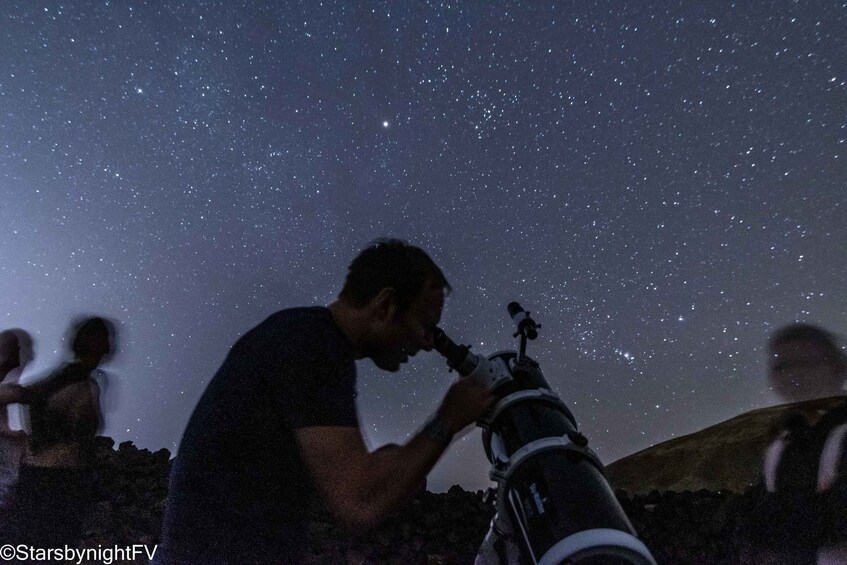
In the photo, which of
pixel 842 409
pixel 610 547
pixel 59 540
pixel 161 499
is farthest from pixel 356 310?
pixel 161 499

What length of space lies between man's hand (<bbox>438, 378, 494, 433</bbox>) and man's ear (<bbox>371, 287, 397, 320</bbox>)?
301 mm

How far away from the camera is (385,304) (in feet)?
5.22

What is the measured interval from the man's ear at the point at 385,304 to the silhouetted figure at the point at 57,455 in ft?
8.44

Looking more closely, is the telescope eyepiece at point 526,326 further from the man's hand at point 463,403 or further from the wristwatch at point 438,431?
the wristwatch at point 438,431

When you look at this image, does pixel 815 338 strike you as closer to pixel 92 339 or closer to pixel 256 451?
pixel 256 451

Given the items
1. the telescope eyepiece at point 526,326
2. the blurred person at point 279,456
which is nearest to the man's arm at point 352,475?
the blurred person at point 279,456

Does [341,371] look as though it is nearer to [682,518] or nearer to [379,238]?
[379,238]

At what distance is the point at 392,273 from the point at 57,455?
271cm

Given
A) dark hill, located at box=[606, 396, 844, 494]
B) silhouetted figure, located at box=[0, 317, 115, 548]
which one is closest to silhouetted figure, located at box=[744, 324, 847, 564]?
silhouetted figure, located at box=[0, 317, 115, 548]

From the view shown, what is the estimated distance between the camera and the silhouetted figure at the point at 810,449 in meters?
2.57

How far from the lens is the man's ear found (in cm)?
157

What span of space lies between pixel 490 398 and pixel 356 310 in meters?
0.50

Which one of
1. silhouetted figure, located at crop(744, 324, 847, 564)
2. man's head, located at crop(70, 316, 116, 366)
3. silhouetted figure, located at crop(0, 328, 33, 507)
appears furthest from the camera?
man's head, located at crop(70, 316, 116, 366)

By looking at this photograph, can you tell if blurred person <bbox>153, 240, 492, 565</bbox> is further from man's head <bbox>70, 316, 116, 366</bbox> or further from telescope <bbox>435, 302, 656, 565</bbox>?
man's head <bbox>70, 316, 116, 366</bbox>
